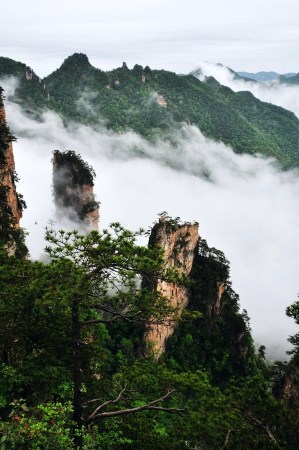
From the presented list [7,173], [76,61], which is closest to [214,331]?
[7,173]

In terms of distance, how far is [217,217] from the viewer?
625 ft

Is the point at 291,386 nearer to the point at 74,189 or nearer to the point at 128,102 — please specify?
the point at 74,189

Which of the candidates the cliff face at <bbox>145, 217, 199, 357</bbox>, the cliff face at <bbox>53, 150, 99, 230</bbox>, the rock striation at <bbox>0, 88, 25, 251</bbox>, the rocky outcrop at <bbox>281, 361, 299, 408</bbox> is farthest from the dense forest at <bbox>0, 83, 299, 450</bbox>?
the cliff face at <bbox>53, 150, 99, 230</bbox>

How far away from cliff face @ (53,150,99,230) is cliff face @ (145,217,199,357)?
22.2 meters

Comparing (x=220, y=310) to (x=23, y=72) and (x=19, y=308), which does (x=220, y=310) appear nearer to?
(x=19, y=308)

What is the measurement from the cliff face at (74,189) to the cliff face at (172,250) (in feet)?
73.0

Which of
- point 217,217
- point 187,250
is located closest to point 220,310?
point 187,250

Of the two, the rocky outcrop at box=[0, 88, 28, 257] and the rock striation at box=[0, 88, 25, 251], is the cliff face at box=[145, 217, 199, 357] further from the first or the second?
the rock striation at box=[0, 88, 25, 251]

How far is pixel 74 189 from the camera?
64375 millimetres

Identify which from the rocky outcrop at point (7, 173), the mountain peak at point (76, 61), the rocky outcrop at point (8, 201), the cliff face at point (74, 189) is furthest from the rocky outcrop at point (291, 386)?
the mountain peak at point (76, 61)

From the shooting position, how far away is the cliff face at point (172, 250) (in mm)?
43969

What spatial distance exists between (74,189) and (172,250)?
81.4 ft

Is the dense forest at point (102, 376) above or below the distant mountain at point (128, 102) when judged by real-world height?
below

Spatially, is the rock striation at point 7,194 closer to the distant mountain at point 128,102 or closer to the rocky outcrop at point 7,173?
the rocky outcrop at point 7,173
